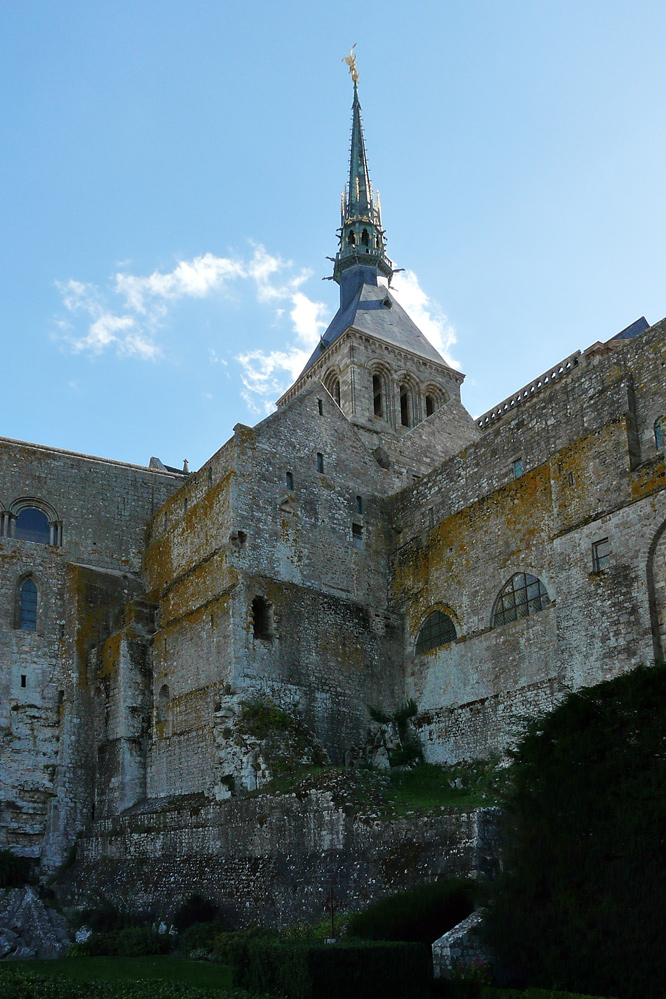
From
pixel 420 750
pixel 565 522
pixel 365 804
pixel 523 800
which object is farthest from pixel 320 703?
pixel 523 800

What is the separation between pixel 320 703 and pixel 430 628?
10.8ft

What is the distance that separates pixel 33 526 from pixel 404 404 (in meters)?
17.5

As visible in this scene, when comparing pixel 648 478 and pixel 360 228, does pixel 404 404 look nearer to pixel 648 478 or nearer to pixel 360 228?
pixel 360 228

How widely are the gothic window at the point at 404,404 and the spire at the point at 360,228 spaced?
779 cm

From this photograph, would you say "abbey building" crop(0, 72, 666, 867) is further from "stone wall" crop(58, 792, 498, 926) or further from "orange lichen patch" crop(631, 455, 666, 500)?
"stone wall" crop(58, 792, 498, 926)

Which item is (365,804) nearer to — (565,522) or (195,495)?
(565,522)

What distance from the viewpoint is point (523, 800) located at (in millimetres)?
13883

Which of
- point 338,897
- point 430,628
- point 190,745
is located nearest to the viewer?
point 338,897

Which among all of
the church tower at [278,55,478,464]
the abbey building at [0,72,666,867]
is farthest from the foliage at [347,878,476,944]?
the church tower at [278,55,478,464]

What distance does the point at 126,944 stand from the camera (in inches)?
784

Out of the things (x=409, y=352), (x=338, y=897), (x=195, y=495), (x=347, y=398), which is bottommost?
(x=338, y=897)

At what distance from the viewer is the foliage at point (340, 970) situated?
520 inches

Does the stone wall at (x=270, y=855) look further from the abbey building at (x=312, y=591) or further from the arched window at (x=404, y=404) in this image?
the arched window at (x=404, y=404)

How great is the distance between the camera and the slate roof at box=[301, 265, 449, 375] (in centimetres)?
4194
